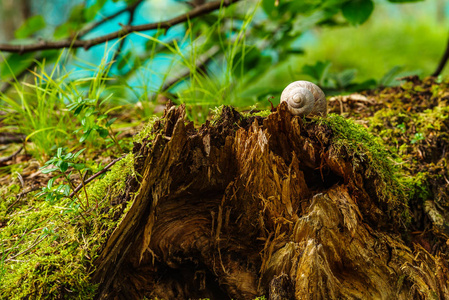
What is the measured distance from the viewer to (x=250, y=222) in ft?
5.80

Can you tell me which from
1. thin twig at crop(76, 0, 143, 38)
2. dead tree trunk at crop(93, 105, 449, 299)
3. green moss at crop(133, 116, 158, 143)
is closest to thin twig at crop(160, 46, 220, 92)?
thin twig at crop(76, 0, 143, 38)

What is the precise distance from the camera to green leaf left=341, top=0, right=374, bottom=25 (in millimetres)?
2924

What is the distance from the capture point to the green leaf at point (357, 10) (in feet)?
9.59

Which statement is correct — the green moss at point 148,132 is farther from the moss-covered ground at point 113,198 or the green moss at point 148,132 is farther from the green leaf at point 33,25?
the green leaf at point 33,25

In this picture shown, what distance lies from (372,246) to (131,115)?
2.40 meters

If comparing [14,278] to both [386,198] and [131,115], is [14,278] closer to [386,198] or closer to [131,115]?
[386,198]

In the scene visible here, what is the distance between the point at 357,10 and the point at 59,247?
112 inches

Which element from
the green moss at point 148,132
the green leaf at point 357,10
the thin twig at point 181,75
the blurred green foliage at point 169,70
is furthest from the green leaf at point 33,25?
the green leaf at point 357,10

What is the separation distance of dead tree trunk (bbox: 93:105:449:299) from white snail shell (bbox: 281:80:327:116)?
0.37 ft

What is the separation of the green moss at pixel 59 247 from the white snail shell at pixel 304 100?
0.91 meters

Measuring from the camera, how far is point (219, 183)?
5.78ft

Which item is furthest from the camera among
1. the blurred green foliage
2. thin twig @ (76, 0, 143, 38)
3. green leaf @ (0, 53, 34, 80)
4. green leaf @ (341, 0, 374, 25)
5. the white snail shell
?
thin twig @ (76, 0, 143, 38)

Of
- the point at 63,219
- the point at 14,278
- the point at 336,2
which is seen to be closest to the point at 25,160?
the point at 63,219

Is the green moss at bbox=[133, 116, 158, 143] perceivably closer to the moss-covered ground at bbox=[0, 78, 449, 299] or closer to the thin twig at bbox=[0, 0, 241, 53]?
the moss-covered ground at bbox=[0, 78, 449, 299]
